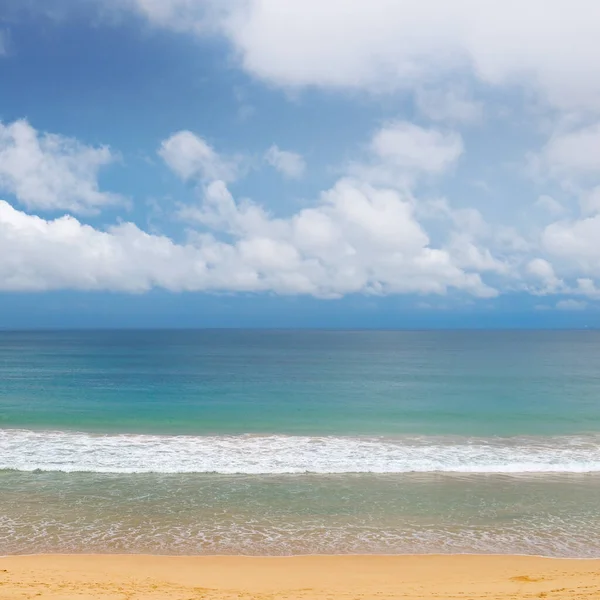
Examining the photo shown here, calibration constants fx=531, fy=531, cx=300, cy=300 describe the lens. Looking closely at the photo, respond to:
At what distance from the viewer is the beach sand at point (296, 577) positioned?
11172 mm

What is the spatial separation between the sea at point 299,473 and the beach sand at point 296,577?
0.70 metres

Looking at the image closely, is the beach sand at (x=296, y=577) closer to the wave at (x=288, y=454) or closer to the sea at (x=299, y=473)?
the sea at (x=299, y=473)

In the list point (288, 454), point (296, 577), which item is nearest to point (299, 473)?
point (288, 454)

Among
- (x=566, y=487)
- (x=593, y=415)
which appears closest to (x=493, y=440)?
(x=566, y=487)

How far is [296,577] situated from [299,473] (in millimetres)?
9087

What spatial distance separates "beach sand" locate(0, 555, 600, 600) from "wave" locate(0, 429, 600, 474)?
27.8 ft

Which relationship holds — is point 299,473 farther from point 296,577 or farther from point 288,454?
point 296,577

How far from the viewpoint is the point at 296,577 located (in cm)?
1232

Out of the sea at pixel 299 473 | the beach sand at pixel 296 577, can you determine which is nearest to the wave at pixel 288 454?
the sea at pixel 299 473


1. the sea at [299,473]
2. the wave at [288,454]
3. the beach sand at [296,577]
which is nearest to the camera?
the beach sand at [296,577]

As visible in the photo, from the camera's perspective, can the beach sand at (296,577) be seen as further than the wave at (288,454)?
No

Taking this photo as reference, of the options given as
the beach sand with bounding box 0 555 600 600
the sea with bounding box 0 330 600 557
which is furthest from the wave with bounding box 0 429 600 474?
the beach sand with bounding box 0 555 600 600

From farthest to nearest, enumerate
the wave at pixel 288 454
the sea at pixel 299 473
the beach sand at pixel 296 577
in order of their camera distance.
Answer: the wave at pixel 288 454 < the sea at pixel 299 473 < the beach sand at pixel 296 577

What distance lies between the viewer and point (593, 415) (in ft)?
118
